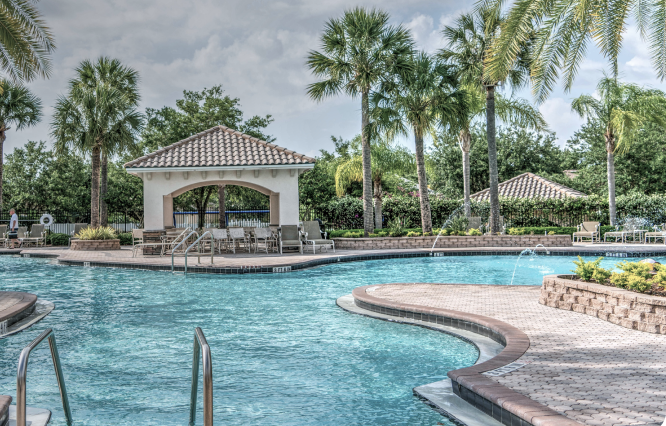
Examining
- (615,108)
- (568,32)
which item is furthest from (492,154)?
(568,32)

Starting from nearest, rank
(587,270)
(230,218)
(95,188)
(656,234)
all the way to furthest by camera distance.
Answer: (587,270) < (656,234) < (95,188) < (230,218)

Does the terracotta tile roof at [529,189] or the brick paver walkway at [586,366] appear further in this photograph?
the terracotta tile roof at [529,189]

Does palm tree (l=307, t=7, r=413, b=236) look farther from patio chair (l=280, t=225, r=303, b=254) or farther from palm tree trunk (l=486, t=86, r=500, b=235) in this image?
patio chair (l=280, t=225, r=303, b=254)

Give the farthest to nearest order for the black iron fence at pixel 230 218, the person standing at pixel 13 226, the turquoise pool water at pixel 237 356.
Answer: the black iron fence at pixel 230 218 → the person standing at pixel 13 226 → the turquoise pool water at pixel 237 356

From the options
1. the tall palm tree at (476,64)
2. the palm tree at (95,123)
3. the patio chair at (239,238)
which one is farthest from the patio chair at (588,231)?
the palm tree at (95,123)

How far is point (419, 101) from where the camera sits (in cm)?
1961

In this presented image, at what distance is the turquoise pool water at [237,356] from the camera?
4496 mm

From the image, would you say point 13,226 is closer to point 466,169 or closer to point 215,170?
point 215,170

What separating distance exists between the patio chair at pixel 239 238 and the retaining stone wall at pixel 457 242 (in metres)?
3.41

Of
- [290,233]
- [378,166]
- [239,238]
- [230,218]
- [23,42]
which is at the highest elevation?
[23,42]

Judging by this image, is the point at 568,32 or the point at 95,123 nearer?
the point at 568,32

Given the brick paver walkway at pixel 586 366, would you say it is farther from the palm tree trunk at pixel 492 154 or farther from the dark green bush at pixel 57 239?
the dark green bush at pixel 57 239

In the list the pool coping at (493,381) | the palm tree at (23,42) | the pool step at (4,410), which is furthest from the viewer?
the palm tree at (23,42)

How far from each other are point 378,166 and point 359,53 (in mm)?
11103
